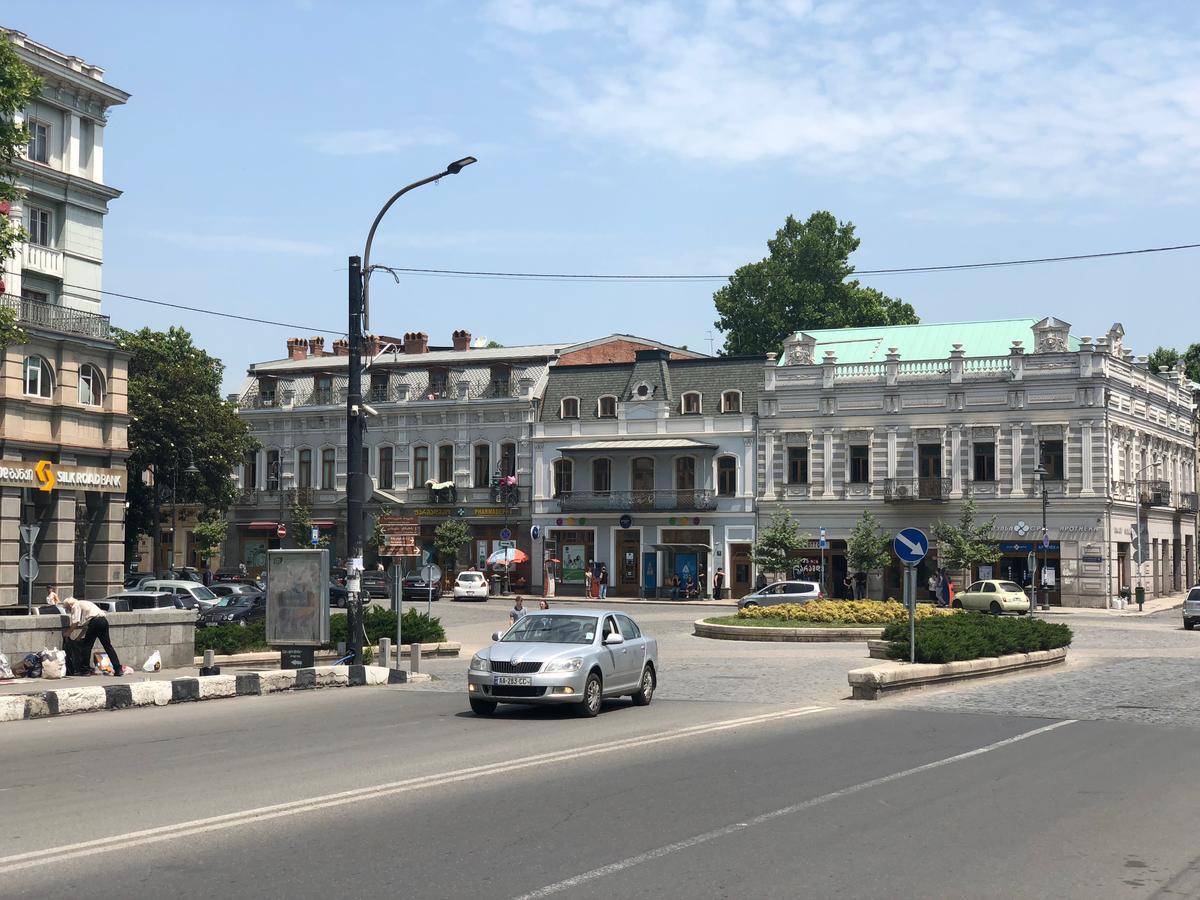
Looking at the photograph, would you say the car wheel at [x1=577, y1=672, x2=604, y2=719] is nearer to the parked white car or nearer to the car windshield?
the car windshield

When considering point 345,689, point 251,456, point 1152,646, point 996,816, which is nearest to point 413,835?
point 996,816

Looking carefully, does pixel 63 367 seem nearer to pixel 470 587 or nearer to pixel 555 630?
pixel 555 630

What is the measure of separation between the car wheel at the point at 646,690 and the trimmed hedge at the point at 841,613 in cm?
1839

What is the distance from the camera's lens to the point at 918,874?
912 centimetres

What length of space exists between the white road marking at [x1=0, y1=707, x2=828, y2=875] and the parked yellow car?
132 ft

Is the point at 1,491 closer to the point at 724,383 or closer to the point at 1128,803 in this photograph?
the point at 1128,803

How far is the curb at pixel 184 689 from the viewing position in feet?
62.1

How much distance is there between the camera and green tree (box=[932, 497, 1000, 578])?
60.6 metres

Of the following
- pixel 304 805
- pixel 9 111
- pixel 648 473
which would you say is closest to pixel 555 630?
pixel 304 805

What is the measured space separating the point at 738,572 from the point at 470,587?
13137 millimetres

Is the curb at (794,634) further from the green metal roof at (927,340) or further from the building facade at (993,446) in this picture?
the green metal roof at (927,340)

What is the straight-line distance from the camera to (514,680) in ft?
62.1

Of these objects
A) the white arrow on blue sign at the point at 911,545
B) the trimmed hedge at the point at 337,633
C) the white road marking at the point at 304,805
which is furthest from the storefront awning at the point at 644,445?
the white road marking at the point at 304,805

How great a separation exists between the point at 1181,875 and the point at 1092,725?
9.86 m
